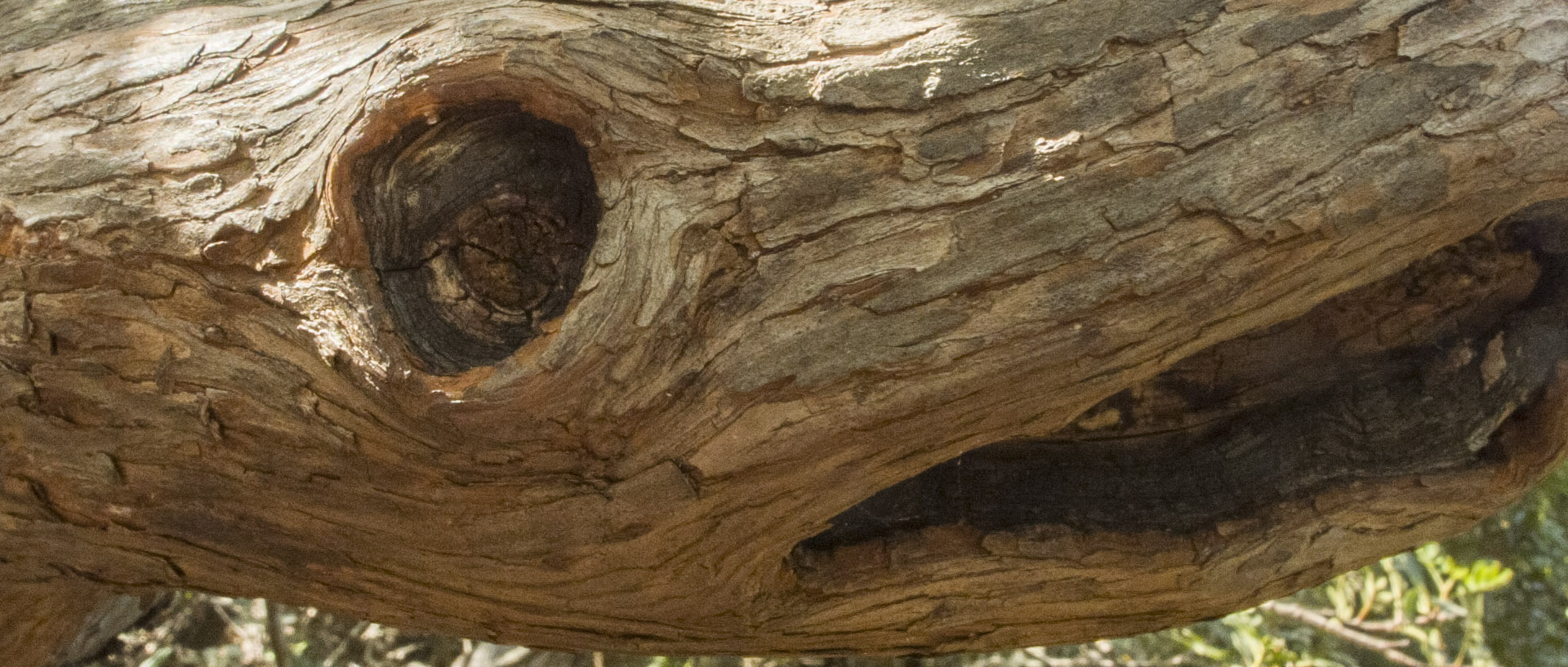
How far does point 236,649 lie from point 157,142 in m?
3.63

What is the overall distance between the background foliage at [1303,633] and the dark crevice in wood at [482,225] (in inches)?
77.7

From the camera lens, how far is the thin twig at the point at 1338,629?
13.4 feet

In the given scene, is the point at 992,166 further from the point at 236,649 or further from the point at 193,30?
the point at 236,649

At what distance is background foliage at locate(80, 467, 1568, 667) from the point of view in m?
3.93

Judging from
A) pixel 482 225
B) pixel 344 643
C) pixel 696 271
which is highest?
pixel 482 225

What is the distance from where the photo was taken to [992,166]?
1847 millimetres

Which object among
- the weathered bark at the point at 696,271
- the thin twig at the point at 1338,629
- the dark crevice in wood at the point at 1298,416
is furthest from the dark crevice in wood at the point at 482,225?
the thin twig at the point at 1338,629

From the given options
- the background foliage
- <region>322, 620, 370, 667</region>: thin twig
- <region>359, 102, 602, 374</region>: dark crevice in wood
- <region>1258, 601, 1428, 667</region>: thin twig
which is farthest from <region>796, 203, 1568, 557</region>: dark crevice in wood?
<region>322, 620, 370, 667</region>: thin twig

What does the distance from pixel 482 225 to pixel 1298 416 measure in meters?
1.82

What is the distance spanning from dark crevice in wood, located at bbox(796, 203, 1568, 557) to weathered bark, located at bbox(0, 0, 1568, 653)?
2cm

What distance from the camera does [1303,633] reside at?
178 inches

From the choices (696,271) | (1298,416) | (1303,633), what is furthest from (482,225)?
(1303,633)

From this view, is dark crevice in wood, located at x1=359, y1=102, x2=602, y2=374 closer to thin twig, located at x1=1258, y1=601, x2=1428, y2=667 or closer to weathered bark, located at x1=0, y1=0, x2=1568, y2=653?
weathered bark, located at x1=0, y1=0, x2=1568, y2=653

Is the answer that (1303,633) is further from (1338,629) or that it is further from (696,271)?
(696,271)
